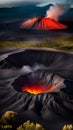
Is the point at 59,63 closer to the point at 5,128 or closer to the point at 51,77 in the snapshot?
the point at 51,77

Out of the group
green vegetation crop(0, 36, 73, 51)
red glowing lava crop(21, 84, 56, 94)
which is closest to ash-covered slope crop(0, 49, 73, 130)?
red glowing lava crop(21, 84, 56, 94)

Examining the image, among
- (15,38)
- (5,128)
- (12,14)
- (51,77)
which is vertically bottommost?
(12,14)

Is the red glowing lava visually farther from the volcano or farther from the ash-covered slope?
the volcano

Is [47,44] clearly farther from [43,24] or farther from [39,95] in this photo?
[43,24]

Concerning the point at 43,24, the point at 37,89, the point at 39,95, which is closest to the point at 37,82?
the point at 37,89

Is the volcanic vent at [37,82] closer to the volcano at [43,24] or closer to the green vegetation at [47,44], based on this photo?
the green vegetation at [47,44]

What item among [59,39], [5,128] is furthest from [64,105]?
[59,39]

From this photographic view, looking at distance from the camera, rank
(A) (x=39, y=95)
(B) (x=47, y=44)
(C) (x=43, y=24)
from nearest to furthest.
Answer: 1. (A) (x=39, y=95)
2. (B) (x=47, y=44)
3. (C) (x=43, y=24)

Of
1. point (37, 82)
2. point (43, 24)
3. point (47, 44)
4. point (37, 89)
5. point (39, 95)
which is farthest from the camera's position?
point (43, 24)

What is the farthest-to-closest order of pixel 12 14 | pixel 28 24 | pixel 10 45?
1. pixel 12 14
2. pixel 28 24
3. pixel 10 45
